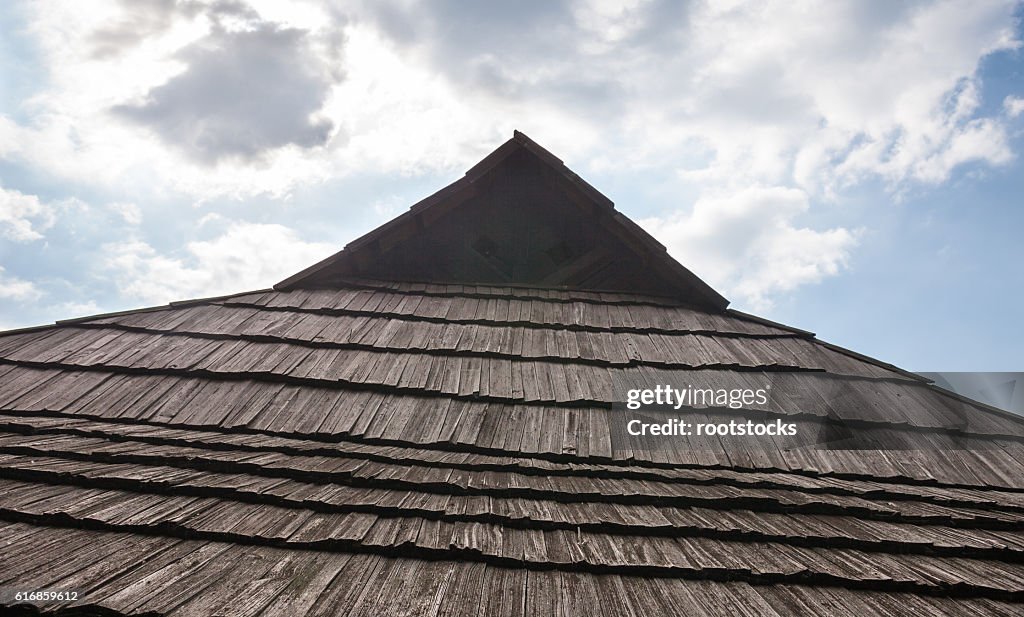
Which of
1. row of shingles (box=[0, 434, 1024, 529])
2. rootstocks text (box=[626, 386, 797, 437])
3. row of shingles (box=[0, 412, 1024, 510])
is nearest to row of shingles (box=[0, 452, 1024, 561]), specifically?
row of shingles (box=[0, 434, 1024, 529])

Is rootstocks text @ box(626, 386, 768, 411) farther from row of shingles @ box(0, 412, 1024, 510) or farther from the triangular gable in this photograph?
the triangular gable

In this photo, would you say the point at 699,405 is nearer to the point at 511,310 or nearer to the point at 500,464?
the point at 500,464

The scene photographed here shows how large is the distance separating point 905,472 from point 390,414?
12.1 feet

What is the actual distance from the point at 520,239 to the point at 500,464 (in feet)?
11.0

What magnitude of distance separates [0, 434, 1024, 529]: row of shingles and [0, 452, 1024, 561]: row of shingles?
2 cm

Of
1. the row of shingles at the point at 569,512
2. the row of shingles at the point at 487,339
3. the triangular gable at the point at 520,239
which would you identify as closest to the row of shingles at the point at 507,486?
the row of shingles at the point at 569,512

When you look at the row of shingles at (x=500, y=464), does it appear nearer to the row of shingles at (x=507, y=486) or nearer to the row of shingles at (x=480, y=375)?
the row of shingles at (x=507, y=486)

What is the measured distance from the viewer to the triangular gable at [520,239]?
18.0 feet

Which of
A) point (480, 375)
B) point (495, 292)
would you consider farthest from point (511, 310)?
point (480, 375)

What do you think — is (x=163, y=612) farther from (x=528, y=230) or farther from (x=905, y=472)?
(x=528, y=230)

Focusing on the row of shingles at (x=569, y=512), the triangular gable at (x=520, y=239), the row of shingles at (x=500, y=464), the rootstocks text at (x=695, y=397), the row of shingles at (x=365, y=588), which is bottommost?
the row of shingles at (x=365, y=588)

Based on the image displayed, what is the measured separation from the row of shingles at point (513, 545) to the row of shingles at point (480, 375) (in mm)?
1370

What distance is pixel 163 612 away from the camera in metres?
1.69

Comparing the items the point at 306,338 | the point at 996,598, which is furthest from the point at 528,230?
the point at 996,598
